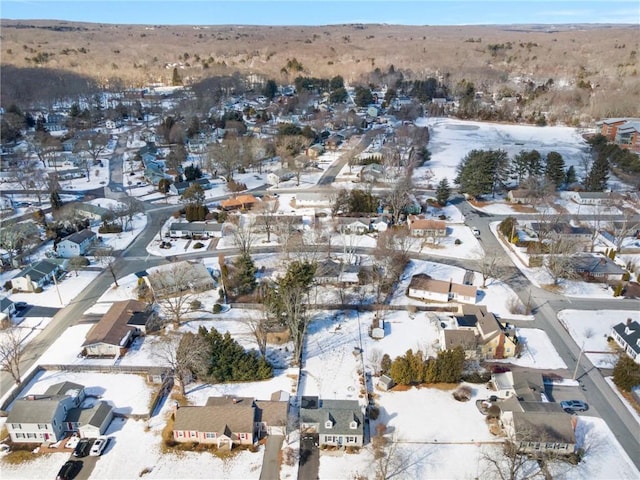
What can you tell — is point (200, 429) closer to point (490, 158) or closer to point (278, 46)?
point (490, 158)

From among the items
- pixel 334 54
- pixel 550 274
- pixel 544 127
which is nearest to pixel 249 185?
pixel 550 274

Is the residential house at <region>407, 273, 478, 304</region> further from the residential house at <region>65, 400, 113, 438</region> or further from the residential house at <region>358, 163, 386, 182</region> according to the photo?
the residential house at <region>358, 163, 386, 182</region>

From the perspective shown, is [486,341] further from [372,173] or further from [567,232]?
[372,173]

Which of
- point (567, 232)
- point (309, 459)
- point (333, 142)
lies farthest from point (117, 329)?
point (333, 142)

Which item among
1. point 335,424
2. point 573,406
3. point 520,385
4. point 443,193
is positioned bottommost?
point 573,406

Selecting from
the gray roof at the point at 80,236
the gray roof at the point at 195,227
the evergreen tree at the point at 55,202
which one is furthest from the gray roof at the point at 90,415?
the evergreen tree at the point at 55,202

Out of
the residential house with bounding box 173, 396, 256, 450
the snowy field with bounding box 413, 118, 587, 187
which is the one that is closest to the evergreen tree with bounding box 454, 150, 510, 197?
the snowy field with bounding box 413, 118, 587, 187

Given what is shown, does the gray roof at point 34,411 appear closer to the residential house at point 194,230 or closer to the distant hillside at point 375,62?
the residential house at point 194,230
